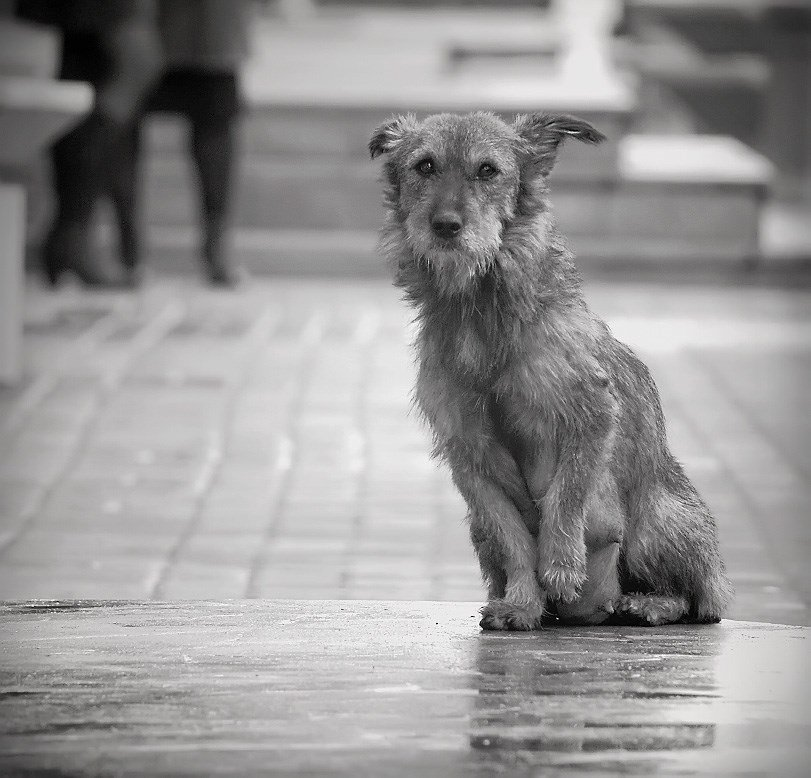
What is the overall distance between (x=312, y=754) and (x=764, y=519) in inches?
143

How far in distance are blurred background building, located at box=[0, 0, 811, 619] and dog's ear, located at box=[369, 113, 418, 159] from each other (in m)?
1.77

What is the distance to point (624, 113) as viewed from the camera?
44.6ft

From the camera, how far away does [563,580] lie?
11.3 ft

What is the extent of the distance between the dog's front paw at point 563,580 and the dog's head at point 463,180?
0.59m

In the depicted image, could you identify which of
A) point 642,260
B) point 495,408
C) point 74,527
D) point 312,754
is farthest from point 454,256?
point 642,260

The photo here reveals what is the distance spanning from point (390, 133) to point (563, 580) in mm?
953

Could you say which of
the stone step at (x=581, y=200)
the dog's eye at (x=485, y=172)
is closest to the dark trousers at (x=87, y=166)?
the stone step at (x=581, y=200)

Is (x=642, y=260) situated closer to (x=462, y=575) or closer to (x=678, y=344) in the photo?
(x=678, y=344)

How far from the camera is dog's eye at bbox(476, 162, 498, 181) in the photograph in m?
3.34

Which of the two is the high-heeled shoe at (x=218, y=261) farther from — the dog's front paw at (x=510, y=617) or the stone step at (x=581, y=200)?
the dog's front paw at (x=510, y=617)

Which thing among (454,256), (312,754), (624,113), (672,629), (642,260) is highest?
(454,256)

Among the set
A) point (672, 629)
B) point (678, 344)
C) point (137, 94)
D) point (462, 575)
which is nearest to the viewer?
point (672, 629)

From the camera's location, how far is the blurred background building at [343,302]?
5.87 m

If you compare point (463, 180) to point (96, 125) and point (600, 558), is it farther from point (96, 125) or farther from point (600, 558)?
point (96, 125)
